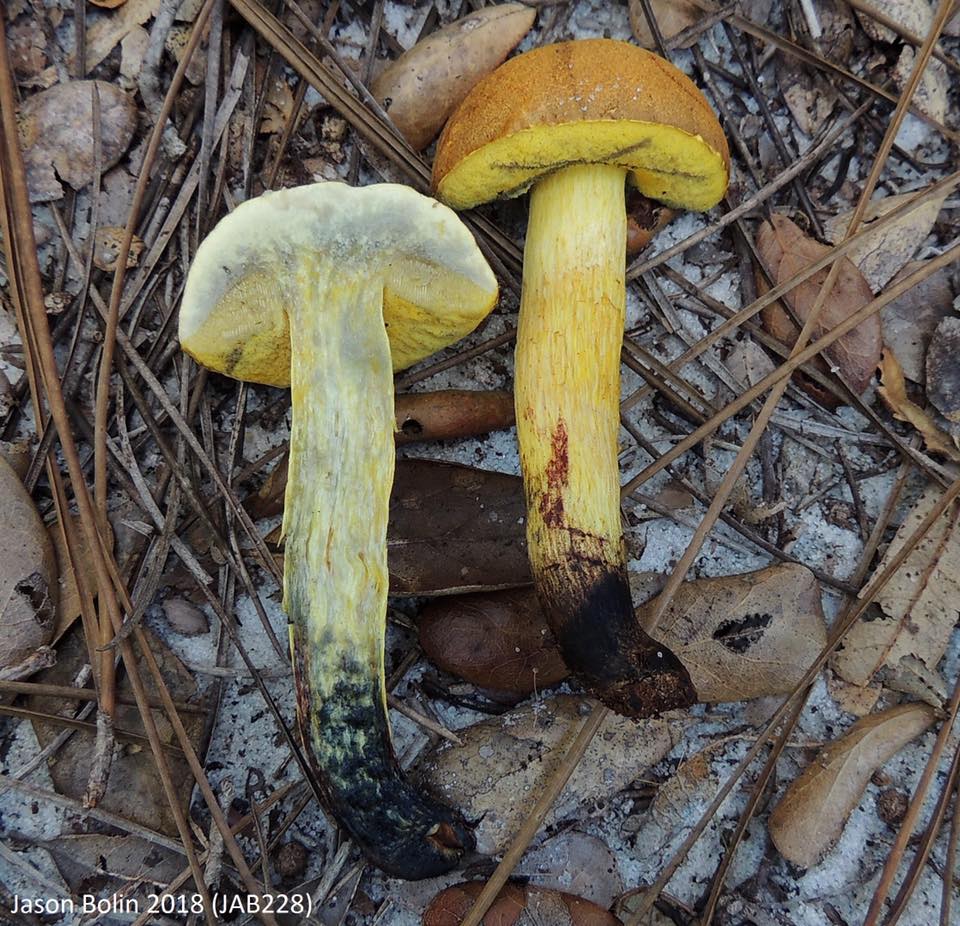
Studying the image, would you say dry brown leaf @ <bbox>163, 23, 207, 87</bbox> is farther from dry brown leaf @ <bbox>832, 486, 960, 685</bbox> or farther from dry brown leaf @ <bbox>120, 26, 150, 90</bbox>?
dry brown leaf @ <bbox>832, 486, 960, 685</bbox>

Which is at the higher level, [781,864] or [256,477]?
[256,477]

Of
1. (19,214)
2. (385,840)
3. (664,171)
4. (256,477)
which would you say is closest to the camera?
(385,840)

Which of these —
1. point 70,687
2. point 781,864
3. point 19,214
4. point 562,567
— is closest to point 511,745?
point 562,567

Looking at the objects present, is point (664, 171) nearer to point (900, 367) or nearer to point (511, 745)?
point (900, 367)

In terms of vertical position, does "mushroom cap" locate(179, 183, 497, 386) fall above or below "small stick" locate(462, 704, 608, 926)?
above

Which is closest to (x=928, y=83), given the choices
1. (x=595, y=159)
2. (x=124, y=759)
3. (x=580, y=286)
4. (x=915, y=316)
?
(x=915, y=316)

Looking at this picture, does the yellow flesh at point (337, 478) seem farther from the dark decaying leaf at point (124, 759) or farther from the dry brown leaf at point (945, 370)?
the dry brown leaf at point (945, 370)

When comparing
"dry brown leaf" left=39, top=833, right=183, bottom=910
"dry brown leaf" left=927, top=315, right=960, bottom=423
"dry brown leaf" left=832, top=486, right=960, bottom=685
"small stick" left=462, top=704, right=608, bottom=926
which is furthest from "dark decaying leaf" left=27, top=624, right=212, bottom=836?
"dry brown leaf" left=927, top=315, right=960, bottom=423
